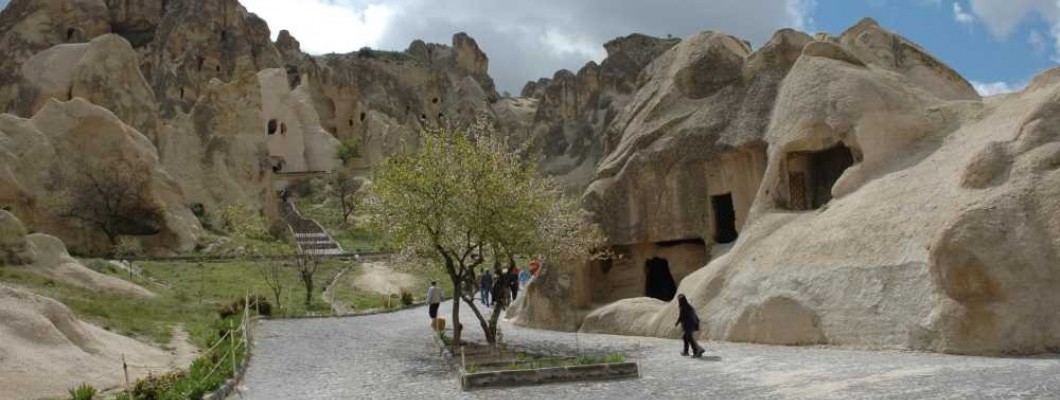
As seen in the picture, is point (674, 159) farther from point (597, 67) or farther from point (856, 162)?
point (597, 67)

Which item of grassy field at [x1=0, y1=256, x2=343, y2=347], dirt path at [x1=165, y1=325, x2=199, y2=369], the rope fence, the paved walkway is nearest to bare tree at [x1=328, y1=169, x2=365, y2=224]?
grassy field at [x1=0, y1=256, x2=343, y2=347]

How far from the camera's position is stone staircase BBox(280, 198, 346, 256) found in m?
52.1

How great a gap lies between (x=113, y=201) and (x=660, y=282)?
92.7ft

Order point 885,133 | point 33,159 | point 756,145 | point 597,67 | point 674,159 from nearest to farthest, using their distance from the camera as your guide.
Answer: point 885,133
point 756,145
point 674,159
point 33,159
point 597,67

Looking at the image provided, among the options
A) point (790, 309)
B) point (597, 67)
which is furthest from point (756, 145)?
point (597, 67)

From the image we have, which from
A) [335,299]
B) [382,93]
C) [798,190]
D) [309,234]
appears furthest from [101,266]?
[382,93]

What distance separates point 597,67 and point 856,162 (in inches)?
2638

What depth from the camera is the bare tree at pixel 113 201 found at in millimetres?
43750

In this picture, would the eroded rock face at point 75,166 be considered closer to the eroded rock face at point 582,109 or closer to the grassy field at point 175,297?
the grassy field at point 175,297

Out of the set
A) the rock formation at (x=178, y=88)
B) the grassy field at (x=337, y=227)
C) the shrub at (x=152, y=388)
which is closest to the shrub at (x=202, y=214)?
the rock formation at (x=178, y=88)

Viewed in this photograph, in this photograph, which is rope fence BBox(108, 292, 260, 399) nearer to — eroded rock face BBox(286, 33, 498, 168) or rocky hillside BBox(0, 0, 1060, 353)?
rocky hillside BBox(0, 0, 1060, 353)

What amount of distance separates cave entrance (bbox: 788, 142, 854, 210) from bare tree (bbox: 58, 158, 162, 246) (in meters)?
33.6

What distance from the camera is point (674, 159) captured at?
28.1m

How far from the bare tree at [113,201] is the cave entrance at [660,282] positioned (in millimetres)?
27482
